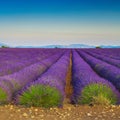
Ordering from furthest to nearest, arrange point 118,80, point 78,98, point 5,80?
1. point 118,80
2. point 5,80
3. point 78,98

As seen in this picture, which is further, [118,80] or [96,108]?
[118,80]

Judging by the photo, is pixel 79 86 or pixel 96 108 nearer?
pixel 96 108

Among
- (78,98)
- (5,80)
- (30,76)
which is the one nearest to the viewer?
(78,98)

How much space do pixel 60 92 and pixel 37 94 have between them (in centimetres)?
48

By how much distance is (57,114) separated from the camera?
6.16 meters

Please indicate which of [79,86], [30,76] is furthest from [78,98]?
[30,76]

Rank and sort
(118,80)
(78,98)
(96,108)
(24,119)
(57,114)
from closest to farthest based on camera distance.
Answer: (24,119) < (57,114) < (96,108) < (78,98) < (118,80)

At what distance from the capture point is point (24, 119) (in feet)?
18.8

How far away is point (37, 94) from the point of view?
22.3 feet

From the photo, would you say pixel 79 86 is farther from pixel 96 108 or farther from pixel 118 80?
pixel 118 80

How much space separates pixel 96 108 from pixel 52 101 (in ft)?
2.95

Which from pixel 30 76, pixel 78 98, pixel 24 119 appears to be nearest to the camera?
pixel 24 119

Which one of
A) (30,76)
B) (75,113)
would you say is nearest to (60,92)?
(75,113)

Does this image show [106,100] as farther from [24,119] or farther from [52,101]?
[24,119]
